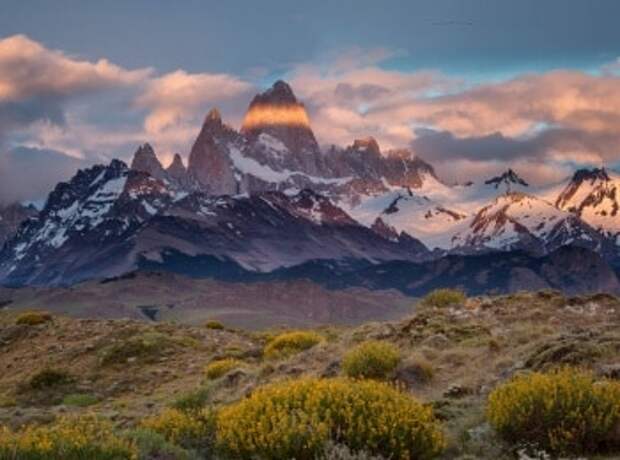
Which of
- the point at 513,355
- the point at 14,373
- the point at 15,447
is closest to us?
the point at 15,447

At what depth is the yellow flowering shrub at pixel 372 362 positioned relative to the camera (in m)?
21.8

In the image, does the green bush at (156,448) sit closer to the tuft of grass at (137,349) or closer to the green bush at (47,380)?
the green bush at (47,380)

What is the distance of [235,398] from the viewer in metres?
22.2

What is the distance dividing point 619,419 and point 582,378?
2.93 feet

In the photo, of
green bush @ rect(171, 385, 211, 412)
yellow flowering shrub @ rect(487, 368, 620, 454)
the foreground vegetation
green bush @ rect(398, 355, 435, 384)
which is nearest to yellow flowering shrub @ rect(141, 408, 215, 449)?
the foreground vegetation

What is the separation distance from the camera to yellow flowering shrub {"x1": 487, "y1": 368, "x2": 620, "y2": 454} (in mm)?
13445

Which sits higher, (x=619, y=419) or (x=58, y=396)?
(x=619, y=419)

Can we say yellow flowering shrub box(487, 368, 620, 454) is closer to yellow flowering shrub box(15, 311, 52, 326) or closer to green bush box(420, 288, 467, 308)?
green bush box(420, 288, 467, 308)

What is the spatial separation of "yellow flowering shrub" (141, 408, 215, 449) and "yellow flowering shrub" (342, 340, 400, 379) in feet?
23.7

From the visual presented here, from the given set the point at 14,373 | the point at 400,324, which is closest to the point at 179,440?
the point at 400,324

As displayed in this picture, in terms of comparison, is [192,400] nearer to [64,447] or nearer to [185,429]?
[185,429]

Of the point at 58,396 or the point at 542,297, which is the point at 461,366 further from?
the point at 58,396

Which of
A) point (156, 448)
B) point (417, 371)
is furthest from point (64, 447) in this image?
point (417, 371)

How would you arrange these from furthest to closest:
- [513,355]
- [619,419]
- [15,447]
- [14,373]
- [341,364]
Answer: [14,373]
[341,364]
[513,355]
[619,419]
[15,447]
